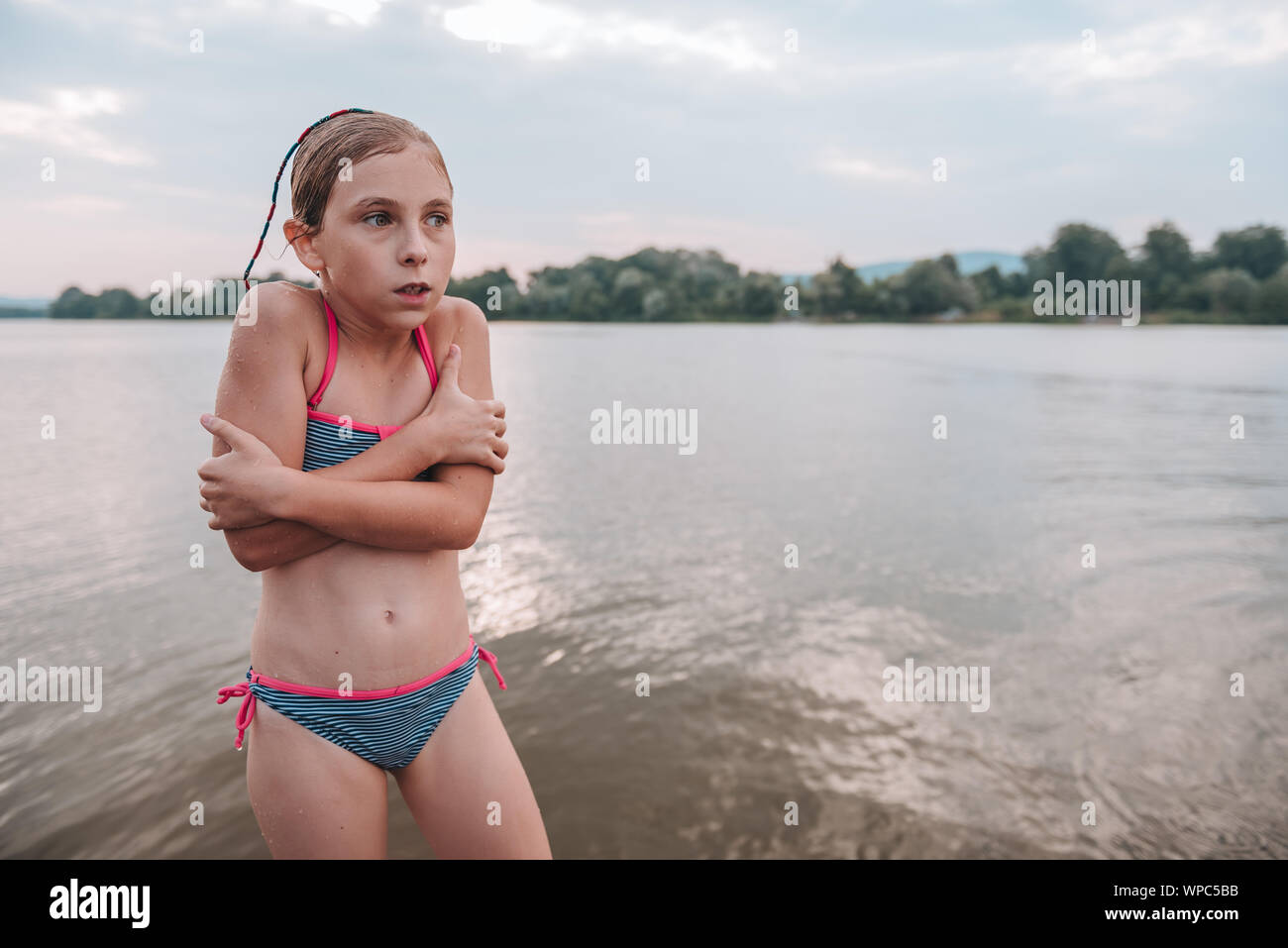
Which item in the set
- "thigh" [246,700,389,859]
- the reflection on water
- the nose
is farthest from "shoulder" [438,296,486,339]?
the reflection on water

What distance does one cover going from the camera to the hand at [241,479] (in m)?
1.86

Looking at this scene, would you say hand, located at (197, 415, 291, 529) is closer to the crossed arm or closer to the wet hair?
the crossed arm

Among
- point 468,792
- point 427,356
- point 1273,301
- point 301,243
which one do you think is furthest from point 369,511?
point 1273,301

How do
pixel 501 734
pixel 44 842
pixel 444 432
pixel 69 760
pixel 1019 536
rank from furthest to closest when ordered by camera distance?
pixel 1019 536 < pixel 69 760 < pixel 44 842 < pixel 501 734 < pixel 444 432

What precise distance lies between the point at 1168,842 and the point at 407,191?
16.6ft

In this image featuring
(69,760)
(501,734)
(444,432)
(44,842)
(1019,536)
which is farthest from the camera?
(1019,536)

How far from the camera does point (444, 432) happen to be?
6.82ft

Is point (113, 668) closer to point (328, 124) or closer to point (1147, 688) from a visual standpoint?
point (328, 124)

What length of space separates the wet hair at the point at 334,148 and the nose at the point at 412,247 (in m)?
0.20

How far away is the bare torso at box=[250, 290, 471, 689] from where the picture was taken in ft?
6.80

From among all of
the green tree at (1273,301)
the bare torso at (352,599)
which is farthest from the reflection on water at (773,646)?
the green tree at (1273,301)

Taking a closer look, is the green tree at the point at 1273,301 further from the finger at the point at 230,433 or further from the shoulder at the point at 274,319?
the finger at the point at 230,433

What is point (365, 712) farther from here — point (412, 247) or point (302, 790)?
point (412, 247)
